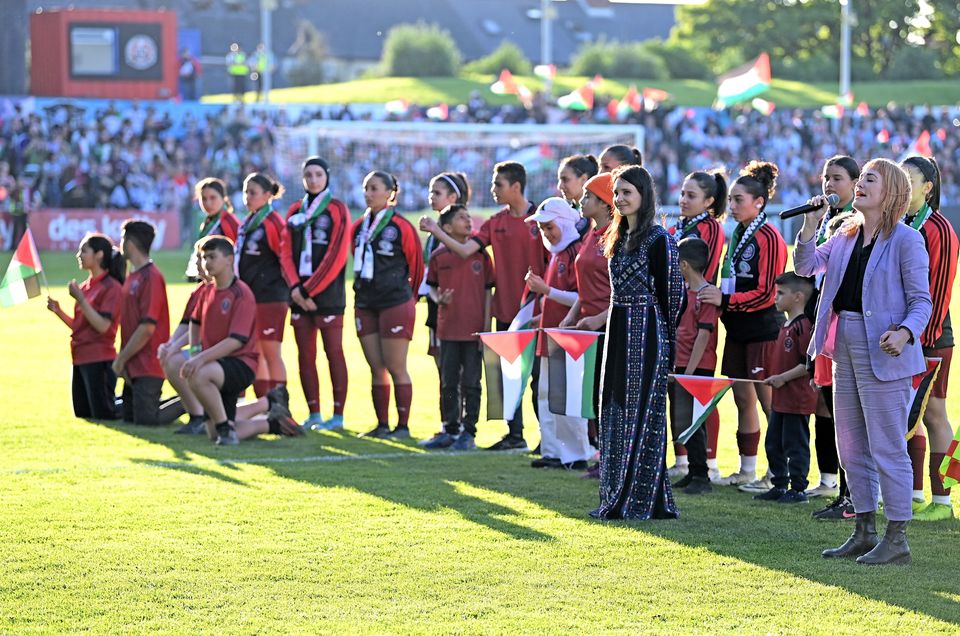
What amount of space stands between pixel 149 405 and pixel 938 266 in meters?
6.43

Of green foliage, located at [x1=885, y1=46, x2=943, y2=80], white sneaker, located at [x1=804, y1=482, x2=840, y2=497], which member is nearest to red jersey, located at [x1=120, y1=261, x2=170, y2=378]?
white sneaker, located at [x1=804, y1=482, x2=840, y2=497]

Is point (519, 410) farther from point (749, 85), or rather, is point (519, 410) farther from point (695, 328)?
point (749, 85)

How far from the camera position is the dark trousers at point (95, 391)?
11.2 meters

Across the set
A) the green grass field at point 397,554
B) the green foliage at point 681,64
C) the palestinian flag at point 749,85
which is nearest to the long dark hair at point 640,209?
the green grass field at point 397,554

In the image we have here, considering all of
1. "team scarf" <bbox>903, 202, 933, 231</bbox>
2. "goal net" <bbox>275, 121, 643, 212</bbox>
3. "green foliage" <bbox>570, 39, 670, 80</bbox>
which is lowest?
"team scarf" <bbox>903, 202, 933, 231</bbox>

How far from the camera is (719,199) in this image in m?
8.38

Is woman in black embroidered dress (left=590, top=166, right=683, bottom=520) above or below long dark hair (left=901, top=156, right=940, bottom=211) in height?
below

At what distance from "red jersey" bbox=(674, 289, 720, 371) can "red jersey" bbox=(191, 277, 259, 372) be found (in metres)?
3.28

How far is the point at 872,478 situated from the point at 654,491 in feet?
4.16

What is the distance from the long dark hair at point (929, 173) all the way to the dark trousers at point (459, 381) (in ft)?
12.4

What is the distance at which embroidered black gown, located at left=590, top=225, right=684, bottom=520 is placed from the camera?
715 cm

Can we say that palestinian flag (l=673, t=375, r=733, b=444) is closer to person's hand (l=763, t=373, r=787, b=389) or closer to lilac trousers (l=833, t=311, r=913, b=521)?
person's hand (l=763, t=373, r=787, b=389)

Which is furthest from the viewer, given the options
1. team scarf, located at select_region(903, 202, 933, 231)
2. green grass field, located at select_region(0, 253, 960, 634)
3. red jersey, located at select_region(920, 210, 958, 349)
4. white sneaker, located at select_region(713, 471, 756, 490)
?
white sneaker, located at select_region(713, 471, 756, 490)

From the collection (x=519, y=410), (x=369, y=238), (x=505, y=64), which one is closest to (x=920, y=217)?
(x=519, y=410)
